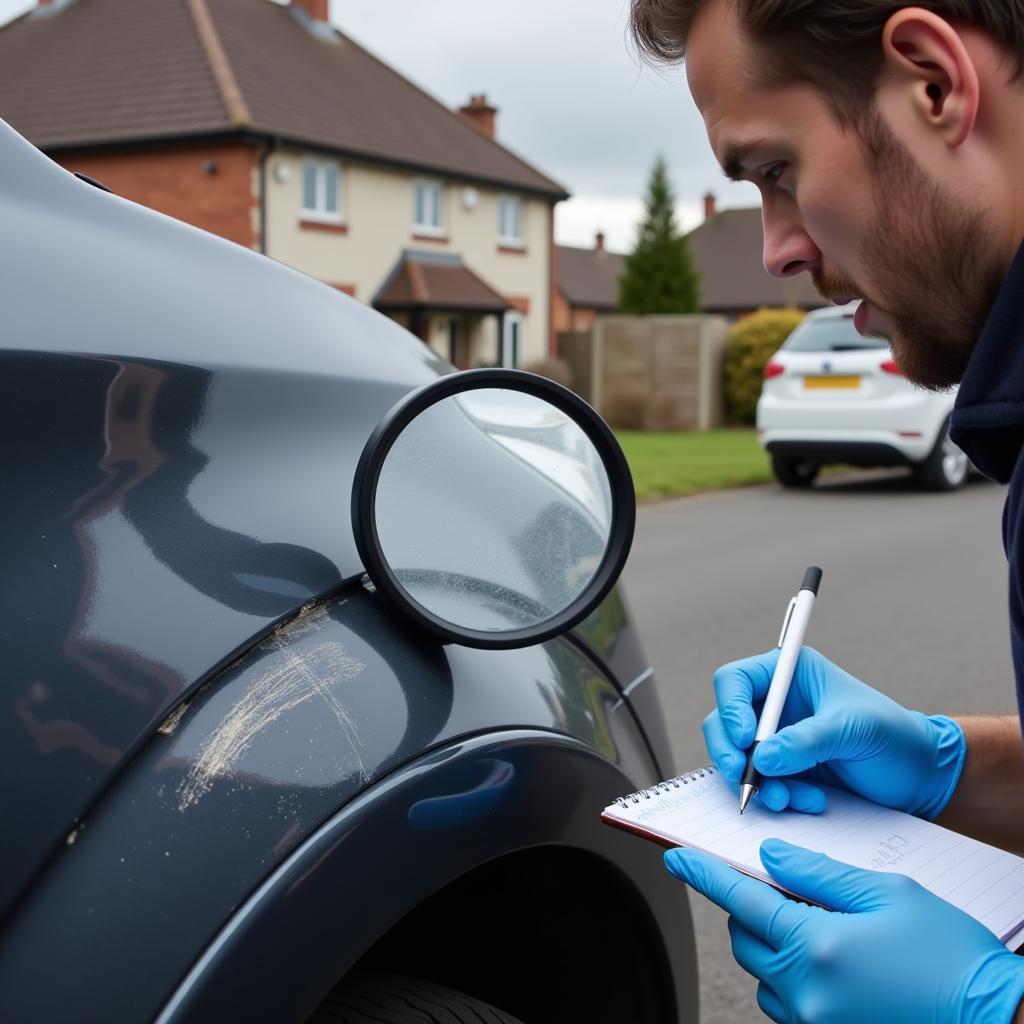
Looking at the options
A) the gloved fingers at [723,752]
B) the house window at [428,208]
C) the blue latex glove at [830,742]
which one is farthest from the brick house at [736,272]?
the gloved fingers at [723,752]

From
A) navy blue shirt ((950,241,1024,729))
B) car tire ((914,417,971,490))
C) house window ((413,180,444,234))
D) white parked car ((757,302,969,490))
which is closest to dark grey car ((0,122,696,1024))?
navy blue shirt ((950,241,1024,729))

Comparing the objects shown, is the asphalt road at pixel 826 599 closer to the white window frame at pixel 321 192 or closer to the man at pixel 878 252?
the man at pixel 878 252

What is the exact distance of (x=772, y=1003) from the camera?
135 cm

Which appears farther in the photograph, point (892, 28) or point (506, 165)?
point (506, 165)

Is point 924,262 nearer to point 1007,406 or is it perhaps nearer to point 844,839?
point 1007,406

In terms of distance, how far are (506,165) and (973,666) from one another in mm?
26120

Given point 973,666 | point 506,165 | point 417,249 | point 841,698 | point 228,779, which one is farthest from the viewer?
point 506,165

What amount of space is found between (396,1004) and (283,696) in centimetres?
35

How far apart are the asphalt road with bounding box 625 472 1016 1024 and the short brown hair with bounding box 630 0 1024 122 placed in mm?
1982

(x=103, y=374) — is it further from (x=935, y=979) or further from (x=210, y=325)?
(x=935, y=979)

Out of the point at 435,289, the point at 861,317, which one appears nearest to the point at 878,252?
the point at 861,317

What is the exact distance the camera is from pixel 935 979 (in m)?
1.22

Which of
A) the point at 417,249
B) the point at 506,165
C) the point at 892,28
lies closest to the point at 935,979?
the point at 892,28

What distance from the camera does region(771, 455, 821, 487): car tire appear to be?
1172 cm
